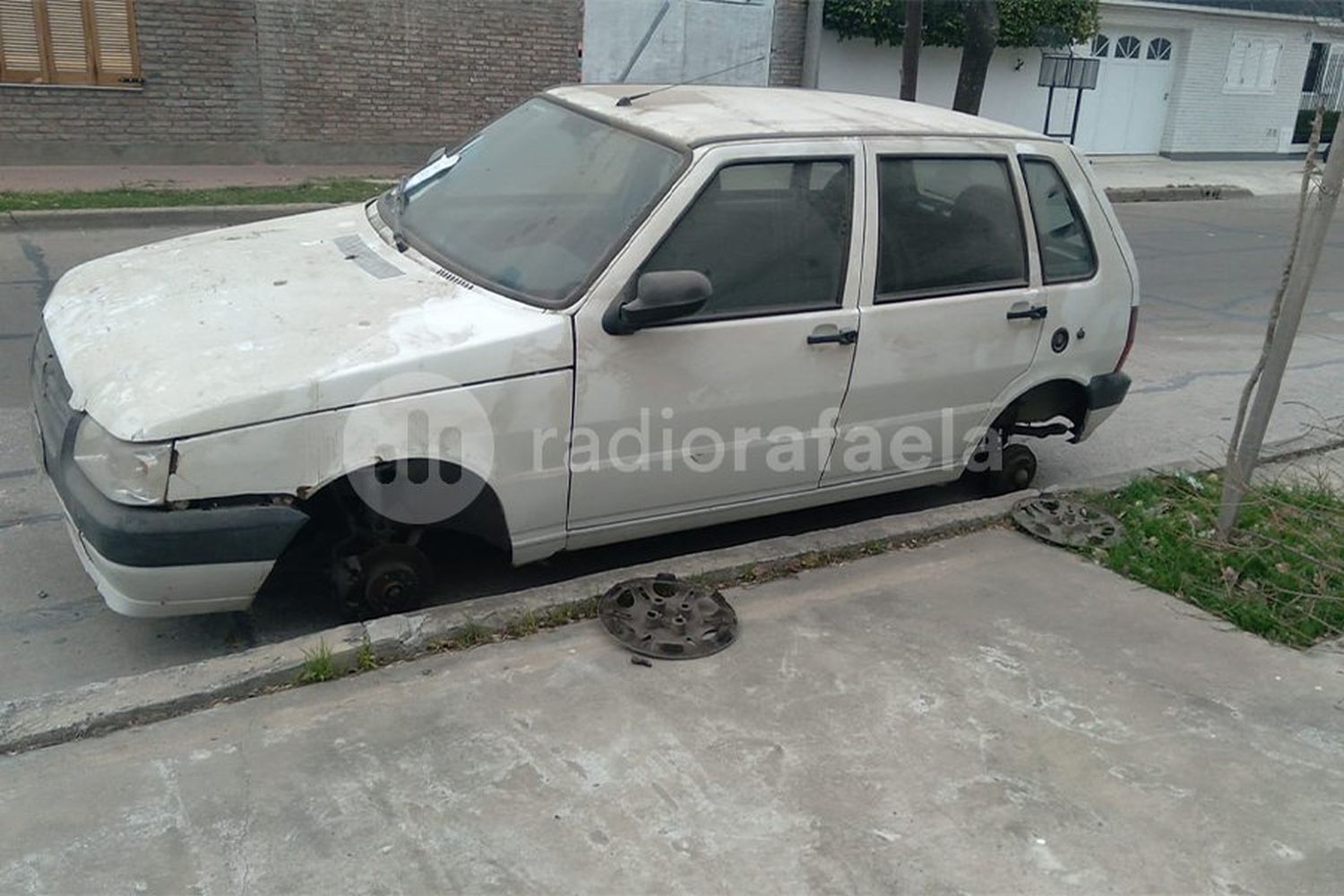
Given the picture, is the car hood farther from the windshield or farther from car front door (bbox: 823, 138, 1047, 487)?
car front door (bbox: 823, 138, 1047, 487)

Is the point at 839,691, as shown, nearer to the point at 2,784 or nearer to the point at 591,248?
the point at 591,248

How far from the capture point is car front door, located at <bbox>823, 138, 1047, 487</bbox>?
14.7ft

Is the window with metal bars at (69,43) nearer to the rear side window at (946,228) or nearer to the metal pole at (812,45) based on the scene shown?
the metal pole at (812,45)

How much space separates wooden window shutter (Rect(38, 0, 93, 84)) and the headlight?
11398mm

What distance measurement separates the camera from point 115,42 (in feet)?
42.4

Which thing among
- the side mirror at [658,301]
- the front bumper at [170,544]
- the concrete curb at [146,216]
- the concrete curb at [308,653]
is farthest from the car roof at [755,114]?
the concrete curb at [146,216]

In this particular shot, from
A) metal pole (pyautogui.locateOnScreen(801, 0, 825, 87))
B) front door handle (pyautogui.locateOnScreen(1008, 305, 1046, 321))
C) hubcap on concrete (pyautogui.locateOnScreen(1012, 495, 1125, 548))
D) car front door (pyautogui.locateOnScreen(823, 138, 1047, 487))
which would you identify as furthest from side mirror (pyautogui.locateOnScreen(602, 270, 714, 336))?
metal pole (pyautogui.locateOnScreen(801, 0, 825, 87))

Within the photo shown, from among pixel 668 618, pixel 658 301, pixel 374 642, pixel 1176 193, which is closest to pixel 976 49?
pixel 1176 193

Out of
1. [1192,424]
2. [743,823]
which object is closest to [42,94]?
[1192,424]

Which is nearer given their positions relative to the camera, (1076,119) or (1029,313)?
(1029,313)

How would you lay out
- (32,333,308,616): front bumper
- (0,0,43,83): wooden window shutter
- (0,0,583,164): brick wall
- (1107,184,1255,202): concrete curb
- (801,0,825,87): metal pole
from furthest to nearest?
(1107,184,1255,202): concrete curb
(801,0,825,87): metal pole
(0,0,583,164): brick wall
(0,0,43,83): wooden window shutter
(32,333,308,616): front bumper

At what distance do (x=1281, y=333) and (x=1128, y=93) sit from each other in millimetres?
19744

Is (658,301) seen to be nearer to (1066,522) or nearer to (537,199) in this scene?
(537,199)

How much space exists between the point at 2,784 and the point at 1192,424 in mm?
6550
